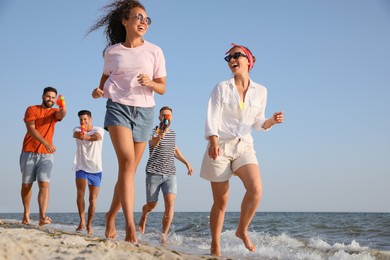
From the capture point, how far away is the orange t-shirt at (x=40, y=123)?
8.01 metres

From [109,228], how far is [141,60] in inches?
80.7

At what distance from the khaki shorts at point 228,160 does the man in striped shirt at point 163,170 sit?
2.98 m

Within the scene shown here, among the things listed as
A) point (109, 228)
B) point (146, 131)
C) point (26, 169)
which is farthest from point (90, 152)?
point (146, 131)

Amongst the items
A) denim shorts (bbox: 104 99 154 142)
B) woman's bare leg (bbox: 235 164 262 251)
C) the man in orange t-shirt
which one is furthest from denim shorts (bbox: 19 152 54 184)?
woman's bare leg (bbox: 235 164 262 251)

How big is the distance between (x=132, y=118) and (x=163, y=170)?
3.21 metres

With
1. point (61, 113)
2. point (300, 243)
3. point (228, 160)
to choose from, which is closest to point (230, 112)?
point (228, 160)

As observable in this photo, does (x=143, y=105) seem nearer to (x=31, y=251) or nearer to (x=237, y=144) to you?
(x=237, y=144)

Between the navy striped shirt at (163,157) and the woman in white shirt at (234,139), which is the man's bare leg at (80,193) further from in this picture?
the woman in white shirt at (234,139)

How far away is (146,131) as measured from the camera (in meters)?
5.11

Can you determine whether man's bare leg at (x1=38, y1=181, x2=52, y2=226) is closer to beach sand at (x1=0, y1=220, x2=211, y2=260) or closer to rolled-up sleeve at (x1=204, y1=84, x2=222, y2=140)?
rolled-up sleeve at (x1=204, y1=84, x2=222, y2=140)

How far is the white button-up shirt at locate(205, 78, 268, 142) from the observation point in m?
5.10

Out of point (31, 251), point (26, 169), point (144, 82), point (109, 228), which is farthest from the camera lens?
point (26, 169)

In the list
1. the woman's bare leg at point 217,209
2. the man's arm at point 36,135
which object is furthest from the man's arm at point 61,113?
the woman's bare leg at point 217,209

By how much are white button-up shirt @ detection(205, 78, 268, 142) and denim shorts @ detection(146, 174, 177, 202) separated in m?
3.02
